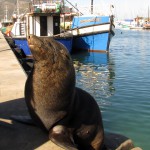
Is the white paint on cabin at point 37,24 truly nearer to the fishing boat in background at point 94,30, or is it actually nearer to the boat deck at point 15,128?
the fishing boat in background at point 94,30

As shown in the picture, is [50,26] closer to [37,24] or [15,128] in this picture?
[37,24]

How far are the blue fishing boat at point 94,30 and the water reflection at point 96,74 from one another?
31.4 inches

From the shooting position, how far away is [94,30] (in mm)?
23328

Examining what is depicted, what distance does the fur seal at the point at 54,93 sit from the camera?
385 cm

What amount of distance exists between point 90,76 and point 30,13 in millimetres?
8154

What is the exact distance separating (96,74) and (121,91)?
440 centimetres

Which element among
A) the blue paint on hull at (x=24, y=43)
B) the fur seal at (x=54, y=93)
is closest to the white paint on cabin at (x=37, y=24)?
the blue paint on hull at (x=24, y=43)

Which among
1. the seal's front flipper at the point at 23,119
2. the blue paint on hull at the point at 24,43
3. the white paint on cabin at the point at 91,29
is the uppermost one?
the white paint on cabin at the point at 91,29

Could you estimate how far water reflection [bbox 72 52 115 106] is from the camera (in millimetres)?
11633

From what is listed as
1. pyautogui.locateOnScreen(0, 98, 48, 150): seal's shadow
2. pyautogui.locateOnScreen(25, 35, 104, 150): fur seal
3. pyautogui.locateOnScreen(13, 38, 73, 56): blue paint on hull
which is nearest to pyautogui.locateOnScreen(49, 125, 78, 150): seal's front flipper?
pyautogui.locateOnScreen(25, 35, 104, 150): fur seal

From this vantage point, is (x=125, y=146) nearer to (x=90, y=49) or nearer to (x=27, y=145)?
(x=27, y=145)

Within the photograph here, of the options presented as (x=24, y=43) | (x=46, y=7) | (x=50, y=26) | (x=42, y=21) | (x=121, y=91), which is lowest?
(x=121, y=91)

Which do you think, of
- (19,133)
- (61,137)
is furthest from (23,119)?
(61,137)

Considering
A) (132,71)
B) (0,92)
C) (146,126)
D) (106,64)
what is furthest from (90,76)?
(0,92)
